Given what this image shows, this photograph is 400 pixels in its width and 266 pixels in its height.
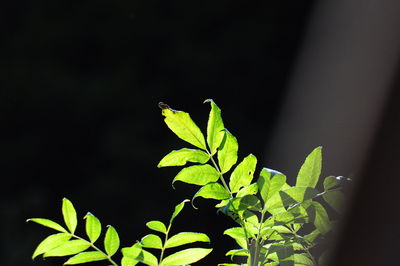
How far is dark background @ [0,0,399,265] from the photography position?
2535 millimetres

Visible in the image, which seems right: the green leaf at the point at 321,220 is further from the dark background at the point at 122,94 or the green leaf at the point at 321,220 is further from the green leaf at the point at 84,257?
the dark background at the point at 122,94

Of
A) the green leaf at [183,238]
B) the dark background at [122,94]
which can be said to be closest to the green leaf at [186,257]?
the green leaf at [183,238]

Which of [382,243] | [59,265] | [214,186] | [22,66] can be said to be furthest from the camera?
[22,66]

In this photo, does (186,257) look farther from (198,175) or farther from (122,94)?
(122,94)

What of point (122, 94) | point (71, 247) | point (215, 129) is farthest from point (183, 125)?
point (122, 94)

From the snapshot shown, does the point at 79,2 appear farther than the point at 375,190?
Yes

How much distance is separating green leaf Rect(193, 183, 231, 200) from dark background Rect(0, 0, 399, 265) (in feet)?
6.80

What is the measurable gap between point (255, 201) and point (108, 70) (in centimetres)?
246

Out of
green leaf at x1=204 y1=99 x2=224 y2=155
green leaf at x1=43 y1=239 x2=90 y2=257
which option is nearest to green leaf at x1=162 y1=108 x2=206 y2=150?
green leaf at x1=204 y1=99 x2=224 y2=155

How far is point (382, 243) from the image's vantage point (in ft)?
0.91

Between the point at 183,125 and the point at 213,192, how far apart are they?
2.4 inches

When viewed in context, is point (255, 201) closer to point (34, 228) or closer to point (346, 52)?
point (34, 228)

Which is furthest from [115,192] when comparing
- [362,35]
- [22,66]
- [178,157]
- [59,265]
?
[178,157]

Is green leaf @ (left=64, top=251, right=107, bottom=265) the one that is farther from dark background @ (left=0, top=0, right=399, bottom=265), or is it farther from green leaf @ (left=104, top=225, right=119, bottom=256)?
dark background @ (left=0, top=0, right=399, bottom=265)
